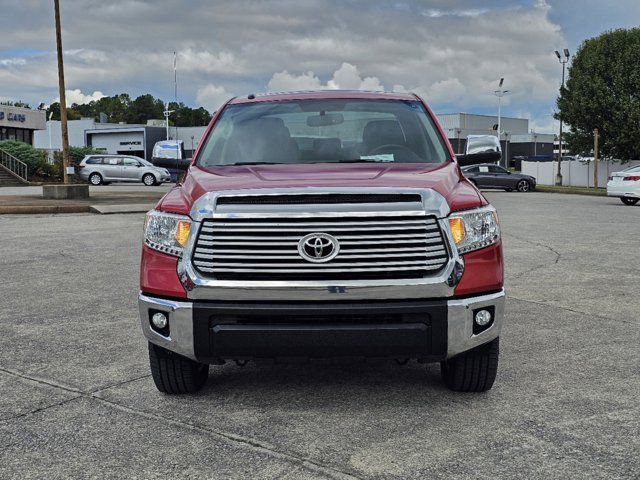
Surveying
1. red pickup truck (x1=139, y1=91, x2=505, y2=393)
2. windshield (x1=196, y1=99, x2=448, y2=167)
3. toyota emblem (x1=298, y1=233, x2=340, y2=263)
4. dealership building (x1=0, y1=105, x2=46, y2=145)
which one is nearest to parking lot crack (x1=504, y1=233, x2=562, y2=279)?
windshield (x1=196, y1=99, x2=448, y2=167)

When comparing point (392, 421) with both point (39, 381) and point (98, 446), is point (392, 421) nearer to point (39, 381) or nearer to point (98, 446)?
point (98, 446)

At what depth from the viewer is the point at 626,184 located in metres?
24.6

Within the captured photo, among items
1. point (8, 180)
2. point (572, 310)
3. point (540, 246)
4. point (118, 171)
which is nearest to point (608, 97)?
point (118, 171)

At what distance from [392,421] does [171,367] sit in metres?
1.29

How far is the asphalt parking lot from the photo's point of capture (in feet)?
11.3

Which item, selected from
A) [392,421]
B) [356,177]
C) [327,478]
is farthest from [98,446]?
[356,177]

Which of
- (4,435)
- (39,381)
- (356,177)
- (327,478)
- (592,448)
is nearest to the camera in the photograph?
(327,478)

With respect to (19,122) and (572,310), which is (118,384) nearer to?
(572,310)

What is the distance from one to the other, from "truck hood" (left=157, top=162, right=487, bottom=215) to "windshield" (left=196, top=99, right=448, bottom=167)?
1.13 feet

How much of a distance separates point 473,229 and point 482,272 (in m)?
0.23

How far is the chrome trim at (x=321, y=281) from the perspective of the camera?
3.84m

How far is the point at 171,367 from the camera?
14.3 feet

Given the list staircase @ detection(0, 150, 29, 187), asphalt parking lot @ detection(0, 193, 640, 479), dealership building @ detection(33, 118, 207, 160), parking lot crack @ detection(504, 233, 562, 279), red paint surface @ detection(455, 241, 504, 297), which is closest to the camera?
asphalt parking lot @ detection(0, 193, 640, 479)

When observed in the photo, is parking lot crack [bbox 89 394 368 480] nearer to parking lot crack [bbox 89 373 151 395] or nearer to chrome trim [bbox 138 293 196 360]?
parking lot crack [bbox 89 373 151 395]
